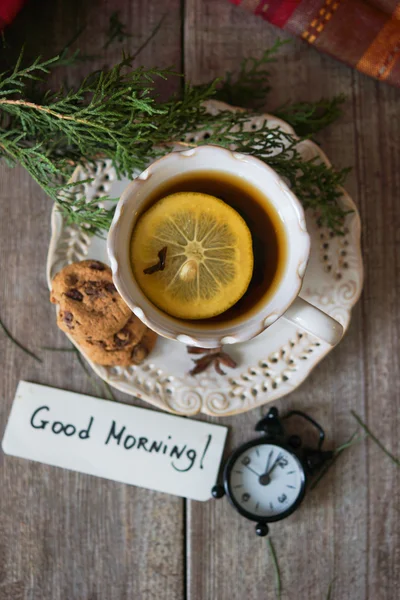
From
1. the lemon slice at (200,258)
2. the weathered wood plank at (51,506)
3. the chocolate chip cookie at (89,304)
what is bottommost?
the weathered wood plank at (51,506)

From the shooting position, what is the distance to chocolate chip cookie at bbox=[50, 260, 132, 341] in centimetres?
95

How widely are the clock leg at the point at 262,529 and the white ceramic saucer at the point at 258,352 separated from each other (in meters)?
→ 0.22

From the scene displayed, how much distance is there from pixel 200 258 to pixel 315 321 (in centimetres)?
21

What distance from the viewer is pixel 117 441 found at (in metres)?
1.08

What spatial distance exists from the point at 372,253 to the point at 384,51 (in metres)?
0.38

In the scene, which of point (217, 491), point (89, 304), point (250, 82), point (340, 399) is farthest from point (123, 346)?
point (250, 82)

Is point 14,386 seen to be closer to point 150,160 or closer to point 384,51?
point 150,160

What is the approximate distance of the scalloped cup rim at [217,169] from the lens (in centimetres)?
81

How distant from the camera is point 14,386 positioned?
43.4 inches

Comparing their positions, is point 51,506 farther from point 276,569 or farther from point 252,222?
point 252,222

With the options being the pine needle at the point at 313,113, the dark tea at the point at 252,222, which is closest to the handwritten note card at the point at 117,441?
the dark tea at the point at 252,222

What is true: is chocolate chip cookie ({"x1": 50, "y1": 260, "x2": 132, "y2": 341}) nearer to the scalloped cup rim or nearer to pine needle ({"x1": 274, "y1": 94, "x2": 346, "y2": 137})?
the scalloped cup rim

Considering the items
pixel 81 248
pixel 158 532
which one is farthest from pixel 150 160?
pixel 158 532

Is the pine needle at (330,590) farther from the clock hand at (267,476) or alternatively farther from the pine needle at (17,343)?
the pine needle at (17,343)
